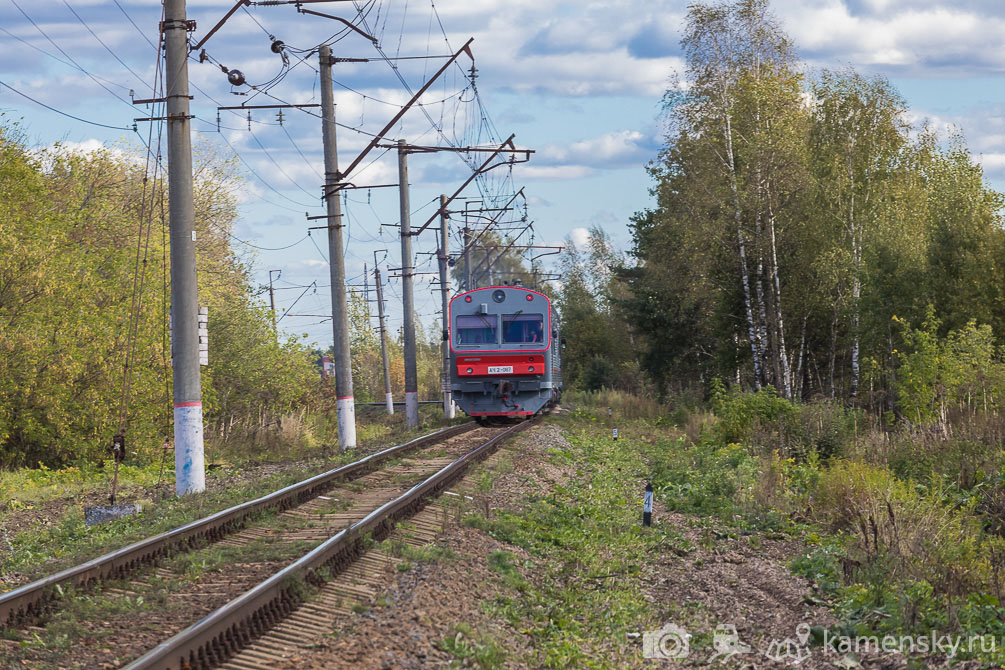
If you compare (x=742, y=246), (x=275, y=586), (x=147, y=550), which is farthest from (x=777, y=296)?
(x=275, y=586)

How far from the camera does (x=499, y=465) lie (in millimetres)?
16406

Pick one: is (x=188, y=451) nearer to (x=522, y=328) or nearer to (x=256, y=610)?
(x=256, y=610)

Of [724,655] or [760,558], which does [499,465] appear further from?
[724,655]

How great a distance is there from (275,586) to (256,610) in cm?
47

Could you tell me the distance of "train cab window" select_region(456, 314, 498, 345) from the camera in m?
26.3

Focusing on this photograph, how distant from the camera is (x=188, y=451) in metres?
14.3

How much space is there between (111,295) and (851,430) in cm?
1496

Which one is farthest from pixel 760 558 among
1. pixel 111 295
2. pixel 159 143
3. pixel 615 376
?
pixel 615 376

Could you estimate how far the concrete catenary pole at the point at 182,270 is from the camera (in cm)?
1435

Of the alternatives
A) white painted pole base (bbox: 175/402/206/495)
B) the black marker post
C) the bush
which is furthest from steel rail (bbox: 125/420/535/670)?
white painted pole base (bbox: 175/402/206/495)

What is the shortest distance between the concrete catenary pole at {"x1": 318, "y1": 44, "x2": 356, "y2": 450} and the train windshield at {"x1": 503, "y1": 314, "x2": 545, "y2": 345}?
5.46 metres

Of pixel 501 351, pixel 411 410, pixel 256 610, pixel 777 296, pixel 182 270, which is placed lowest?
pixel 256 610

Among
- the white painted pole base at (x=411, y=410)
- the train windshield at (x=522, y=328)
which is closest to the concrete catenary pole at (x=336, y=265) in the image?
the train windshield at (x=522, y=328)

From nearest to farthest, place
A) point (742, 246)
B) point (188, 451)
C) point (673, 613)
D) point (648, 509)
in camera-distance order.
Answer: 1. point (673, 613)
2. point (648, 509)
3. point (188, 451)
4. point (742, 246)
